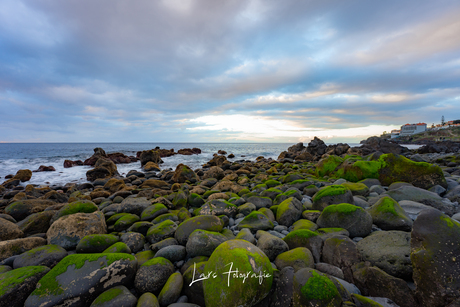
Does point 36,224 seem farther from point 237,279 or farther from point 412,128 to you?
point 412,128

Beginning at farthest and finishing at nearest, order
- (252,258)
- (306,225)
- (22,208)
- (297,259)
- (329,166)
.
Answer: (329,166) → (22,208) → (306,225) → (297,259) → (252,258)

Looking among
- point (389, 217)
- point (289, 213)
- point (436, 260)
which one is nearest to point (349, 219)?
point (389, 217)

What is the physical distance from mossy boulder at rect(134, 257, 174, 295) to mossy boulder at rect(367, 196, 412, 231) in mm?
3605

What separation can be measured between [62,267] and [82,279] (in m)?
0.39

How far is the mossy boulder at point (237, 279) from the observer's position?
7.13ft

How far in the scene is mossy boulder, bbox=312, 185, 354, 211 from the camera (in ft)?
14.4

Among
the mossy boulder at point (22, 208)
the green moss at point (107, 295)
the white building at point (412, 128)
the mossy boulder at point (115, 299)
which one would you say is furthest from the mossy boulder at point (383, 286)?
the white building at point (412, 128)

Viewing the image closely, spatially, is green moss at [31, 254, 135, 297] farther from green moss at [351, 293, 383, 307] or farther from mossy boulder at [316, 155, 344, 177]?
mossy boulder at [316, 155, 344, 177]

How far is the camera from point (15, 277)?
2.59 meters

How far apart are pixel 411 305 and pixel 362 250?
722 millimetres

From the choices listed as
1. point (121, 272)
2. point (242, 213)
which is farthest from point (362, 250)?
point (121, 272)

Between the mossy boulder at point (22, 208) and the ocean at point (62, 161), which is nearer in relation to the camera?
the mossy boulder at point (22, 208)

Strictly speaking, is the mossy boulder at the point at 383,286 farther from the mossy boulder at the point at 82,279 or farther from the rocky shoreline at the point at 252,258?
the mossy boulder at the point at 82,279

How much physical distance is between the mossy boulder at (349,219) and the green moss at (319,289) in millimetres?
1691
